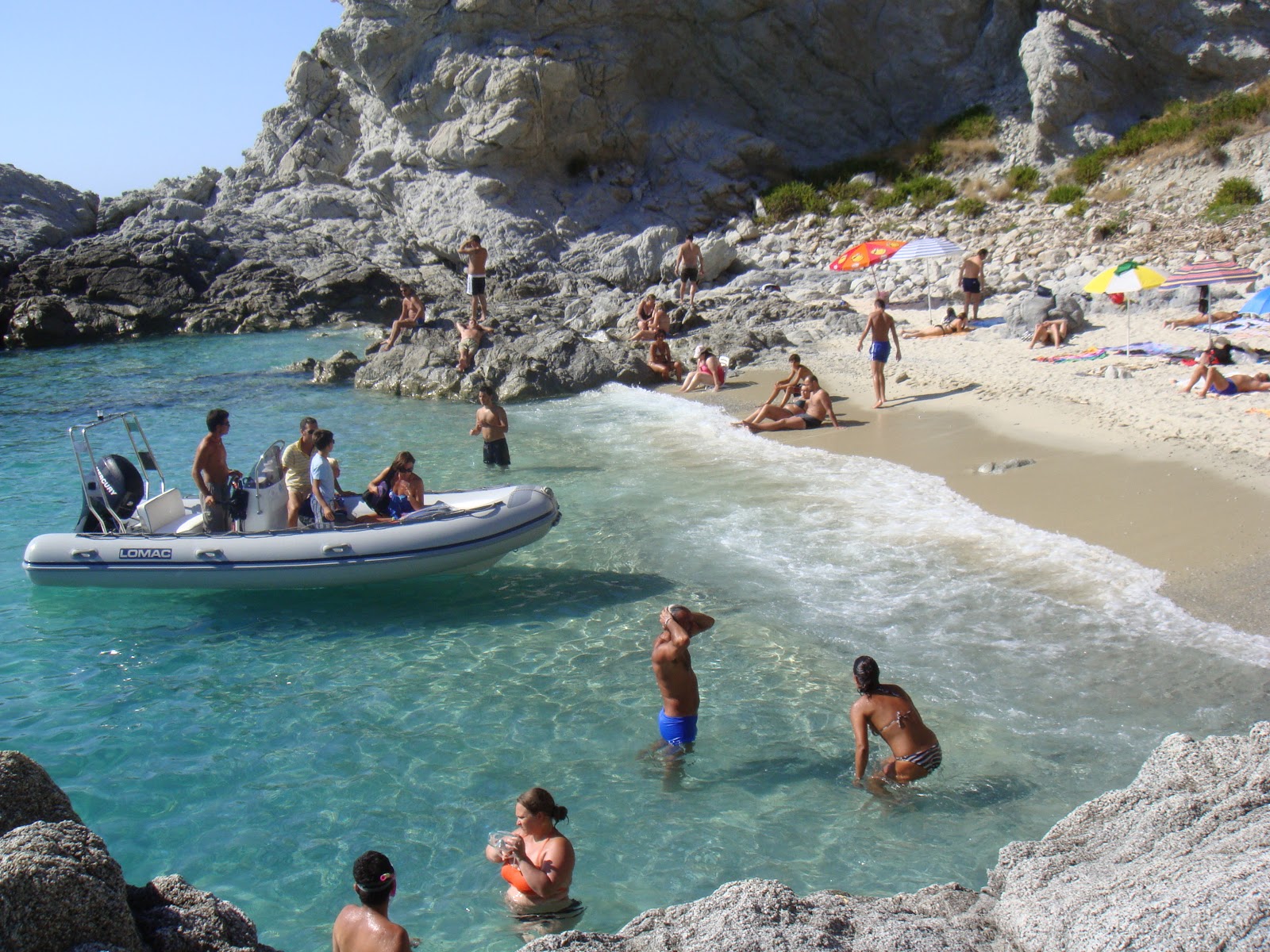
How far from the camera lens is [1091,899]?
123 inches

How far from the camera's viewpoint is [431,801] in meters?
5.73

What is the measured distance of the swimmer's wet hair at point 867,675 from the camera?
212 inches

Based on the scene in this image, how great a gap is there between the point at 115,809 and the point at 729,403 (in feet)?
35.3

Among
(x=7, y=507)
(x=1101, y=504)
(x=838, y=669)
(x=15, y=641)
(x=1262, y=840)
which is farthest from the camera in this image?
(x=7, y=507)

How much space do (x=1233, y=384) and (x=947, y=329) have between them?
19.1ft

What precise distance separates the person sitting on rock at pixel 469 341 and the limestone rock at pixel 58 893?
14607 mm

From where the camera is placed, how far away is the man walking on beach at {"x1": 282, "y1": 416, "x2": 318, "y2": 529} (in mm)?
8766

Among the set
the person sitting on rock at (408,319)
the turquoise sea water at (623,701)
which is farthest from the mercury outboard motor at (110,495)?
the person sitting on rock at (408,319)

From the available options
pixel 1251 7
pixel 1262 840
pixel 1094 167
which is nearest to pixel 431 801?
pixel 1262 840

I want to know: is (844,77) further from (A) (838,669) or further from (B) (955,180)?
(A) (838,669)

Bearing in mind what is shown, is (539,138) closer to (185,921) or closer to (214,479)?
(214,479)

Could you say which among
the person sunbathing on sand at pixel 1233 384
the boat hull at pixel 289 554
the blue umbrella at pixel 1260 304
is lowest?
the boat hull at pixel 289 554

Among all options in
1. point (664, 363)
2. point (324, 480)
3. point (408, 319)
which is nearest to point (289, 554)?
point (324, 480)

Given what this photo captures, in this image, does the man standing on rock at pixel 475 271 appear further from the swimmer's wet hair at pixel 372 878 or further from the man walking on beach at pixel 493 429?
the swimmer's wet hair at pixel 372 878
